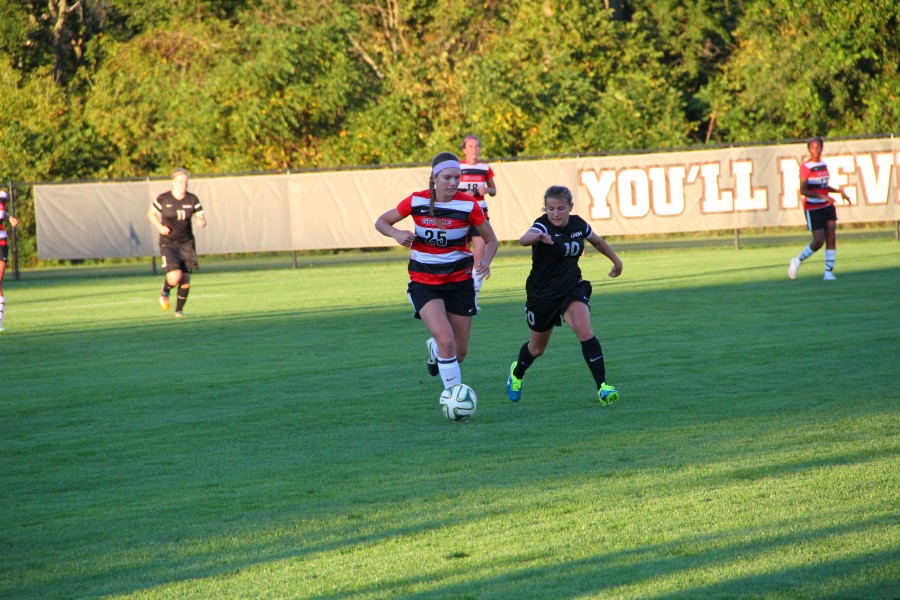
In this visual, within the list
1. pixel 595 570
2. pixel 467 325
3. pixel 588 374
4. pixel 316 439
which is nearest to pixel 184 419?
pixel 316 439

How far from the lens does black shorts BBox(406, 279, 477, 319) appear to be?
28.1 ft

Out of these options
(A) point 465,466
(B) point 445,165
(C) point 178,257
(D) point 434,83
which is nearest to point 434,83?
(D) point 434,83

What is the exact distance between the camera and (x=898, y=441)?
22.0 feet

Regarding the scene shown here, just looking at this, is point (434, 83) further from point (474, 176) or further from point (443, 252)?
point (443, 252)

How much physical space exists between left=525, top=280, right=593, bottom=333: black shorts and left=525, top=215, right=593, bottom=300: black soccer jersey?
1.5 inches

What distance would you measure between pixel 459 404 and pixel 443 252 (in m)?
1.16

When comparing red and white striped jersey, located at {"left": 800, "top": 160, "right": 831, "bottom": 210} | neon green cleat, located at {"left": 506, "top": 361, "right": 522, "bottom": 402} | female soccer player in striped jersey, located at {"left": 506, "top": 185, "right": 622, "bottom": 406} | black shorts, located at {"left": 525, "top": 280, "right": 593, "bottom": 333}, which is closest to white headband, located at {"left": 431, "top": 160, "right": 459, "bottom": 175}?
female soccer player in striped jersey, located at {"left": 506, "top": 185, "right": 622, "bottom": 406}

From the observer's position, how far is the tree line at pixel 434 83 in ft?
119

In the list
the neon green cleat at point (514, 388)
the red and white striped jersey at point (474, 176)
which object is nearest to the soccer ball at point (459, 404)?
the neon green cleat at point (514, 388)

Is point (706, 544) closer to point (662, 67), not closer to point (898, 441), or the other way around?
point (898, 441)

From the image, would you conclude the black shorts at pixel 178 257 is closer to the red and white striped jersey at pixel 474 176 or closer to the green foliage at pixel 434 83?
the red and white striped jersey at pixel 474 176

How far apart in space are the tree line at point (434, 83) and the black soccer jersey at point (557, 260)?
26.4 m

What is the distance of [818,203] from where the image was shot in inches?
717

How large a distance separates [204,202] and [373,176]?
14.0 ft
